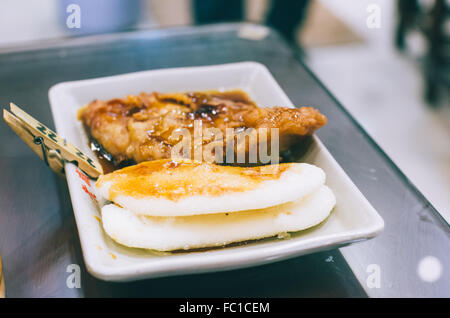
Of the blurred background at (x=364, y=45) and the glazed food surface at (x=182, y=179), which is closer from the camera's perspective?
the glazed food surface at (x=182, y=179)

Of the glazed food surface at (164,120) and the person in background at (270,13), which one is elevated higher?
the person in background at (270,13)

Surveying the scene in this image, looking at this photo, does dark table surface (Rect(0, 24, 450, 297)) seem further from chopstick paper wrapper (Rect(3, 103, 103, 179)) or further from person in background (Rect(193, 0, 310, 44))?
person in background (Rect(193, 0, 310, 44))

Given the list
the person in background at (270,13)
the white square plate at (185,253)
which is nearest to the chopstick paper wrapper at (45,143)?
the white square plate at (185,253)

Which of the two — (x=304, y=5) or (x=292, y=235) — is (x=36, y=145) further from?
(x=304, y=5)

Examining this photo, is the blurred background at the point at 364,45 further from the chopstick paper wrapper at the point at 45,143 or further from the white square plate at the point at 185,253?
the chopstick paper wrapper at the point at 45,143

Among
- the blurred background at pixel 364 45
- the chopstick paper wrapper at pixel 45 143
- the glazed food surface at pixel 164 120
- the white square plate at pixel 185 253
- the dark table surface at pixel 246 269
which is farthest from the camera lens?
the blurred background at pixel 364 45

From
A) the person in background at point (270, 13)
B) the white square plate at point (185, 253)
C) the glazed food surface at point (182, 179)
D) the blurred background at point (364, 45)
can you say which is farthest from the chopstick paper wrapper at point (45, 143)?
the person in background at point (270, 13)

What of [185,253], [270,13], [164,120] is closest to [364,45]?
[270,13]

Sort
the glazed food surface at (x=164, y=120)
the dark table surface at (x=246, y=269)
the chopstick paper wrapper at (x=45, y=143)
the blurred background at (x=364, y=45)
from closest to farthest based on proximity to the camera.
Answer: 1. the dark table surface at (x=246, y=269)
2. the chopstick paper wrapper at (x=45, y=143)
3. the glazed food surface at (x=164, y=120)
4. the blurred background at (x=364, y=45)
